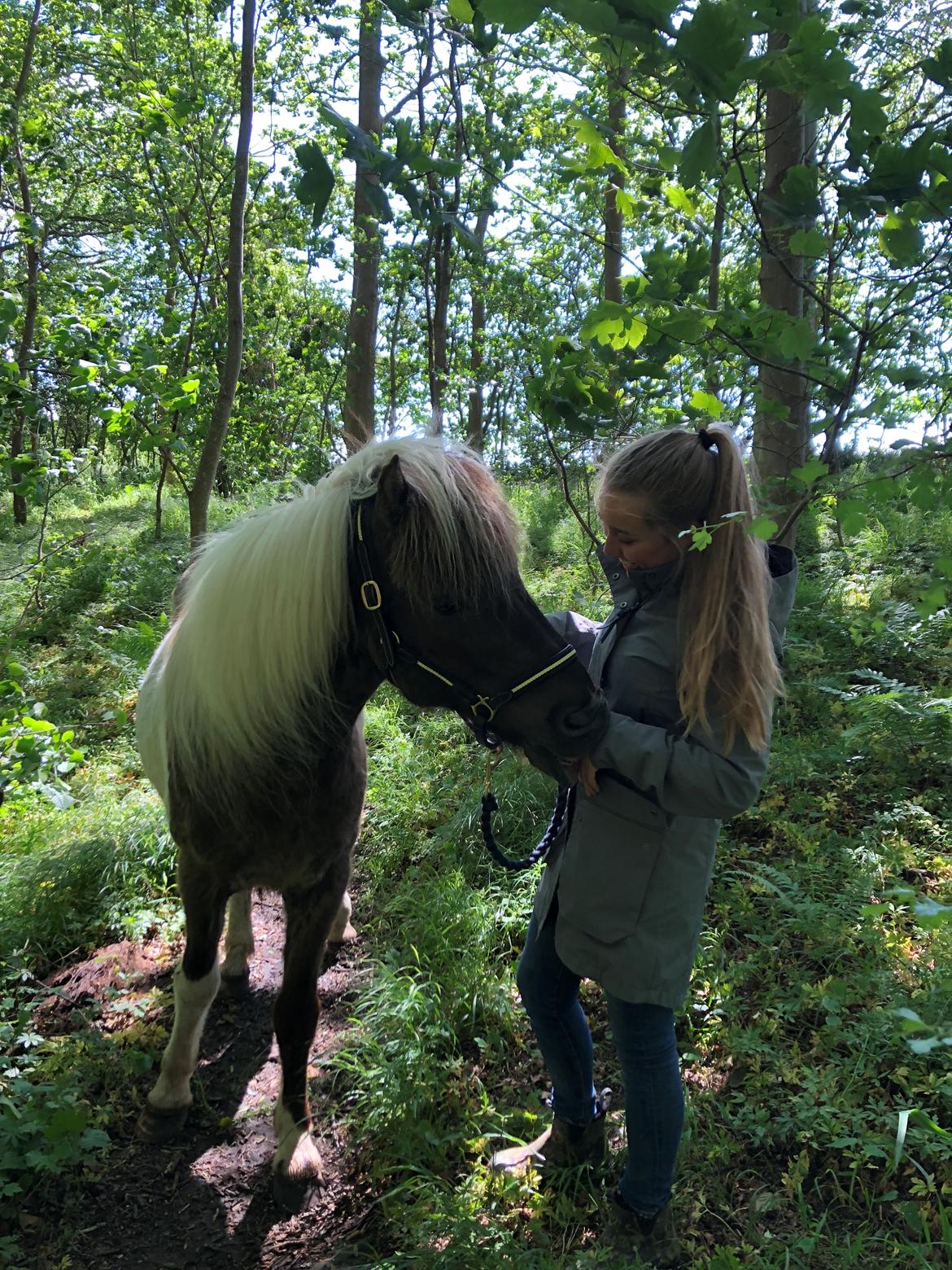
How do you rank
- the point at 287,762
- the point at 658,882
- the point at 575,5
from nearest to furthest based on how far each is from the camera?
1. the point at 575,5
2. the point at 658,882
3. the point at 287,762

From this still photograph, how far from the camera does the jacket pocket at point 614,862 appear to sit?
67.6 inches

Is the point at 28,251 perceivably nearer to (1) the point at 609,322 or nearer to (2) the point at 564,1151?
(1) the point at 609,322

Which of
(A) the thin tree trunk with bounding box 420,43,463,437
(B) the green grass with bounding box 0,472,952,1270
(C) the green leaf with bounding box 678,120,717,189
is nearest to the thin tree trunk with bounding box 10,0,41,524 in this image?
(B) the green grass with bounding box 0,472,952,1270

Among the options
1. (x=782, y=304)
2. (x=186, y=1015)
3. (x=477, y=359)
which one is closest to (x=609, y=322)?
(x=782, y=304)

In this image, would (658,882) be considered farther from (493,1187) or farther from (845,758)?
(845,758)

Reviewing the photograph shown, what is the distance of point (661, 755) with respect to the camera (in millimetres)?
1603

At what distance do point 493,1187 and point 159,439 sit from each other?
13.0 ft

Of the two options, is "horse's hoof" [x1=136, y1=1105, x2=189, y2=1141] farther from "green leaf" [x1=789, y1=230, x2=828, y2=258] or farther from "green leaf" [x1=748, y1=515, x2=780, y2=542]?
"green leaf" [x1=789, y1=230, x2=828, y2=258]

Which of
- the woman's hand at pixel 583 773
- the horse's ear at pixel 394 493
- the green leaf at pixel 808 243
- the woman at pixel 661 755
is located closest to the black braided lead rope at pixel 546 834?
the woman at pixel 661 755

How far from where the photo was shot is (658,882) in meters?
1.72

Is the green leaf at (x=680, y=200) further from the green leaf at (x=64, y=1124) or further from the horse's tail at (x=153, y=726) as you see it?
the green leaf at (x=64, y=1124)

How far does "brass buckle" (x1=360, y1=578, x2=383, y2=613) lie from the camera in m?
1.75

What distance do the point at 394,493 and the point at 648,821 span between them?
3.31ft

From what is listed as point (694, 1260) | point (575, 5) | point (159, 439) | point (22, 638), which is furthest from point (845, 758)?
point (22, 638)
